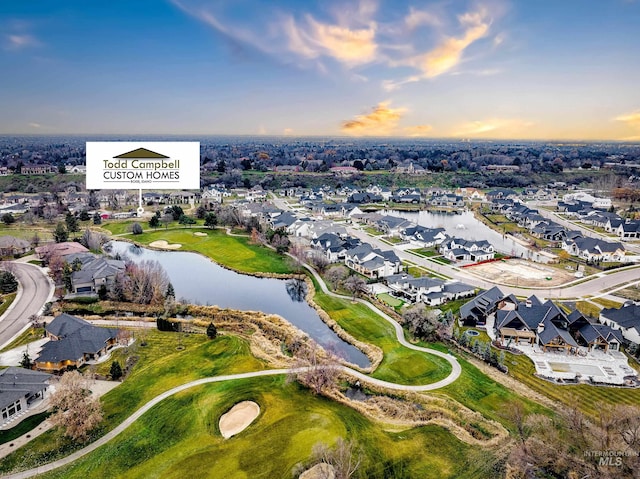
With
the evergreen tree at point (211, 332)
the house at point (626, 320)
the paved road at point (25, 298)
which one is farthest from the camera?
the paved road at point (25, 298)

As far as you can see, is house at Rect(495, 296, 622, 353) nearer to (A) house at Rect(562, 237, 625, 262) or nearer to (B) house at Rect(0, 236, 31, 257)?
(A) house at Rect(562, 237, 625, 262)

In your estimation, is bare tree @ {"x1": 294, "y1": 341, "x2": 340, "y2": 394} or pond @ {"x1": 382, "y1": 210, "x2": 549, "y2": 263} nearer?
bare tree @ {"x1": 294, "y1": 341, "x2": 340, "y2": 394}

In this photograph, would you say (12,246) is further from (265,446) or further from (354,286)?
(265,446)

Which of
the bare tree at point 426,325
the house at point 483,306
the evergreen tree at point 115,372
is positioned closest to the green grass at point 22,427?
the evergreen tree at point 115,372

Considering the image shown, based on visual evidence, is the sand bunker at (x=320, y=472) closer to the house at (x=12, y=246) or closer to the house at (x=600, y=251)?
the house at (x=600, y=251)

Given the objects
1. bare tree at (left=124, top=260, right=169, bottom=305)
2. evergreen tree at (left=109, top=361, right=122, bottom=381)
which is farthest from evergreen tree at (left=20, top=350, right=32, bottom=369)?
bare tree at (left=124, top=260, right=169, bottom=305)

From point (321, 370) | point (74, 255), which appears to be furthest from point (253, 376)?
point (74, 255)
